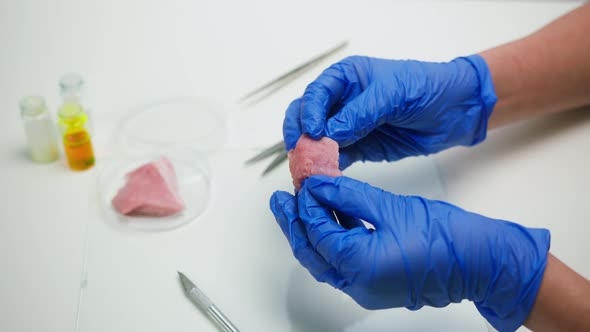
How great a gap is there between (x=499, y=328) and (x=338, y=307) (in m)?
0.34

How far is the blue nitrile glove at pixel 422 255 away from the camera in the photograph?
1.16 metres

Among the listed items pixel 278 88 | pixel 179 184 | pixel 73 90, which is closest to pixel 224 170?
pixel 179 184

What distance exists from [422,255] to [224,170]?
0.68 m

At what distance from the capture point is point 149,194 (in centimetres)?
152

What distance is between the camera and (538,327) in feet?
4.03

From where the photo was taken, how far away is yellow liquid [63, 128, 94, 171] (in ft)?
5.20

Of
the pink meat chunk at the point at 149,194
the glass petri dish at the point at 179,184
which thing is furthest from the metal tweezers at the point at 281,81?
the pink meat chunk at the point at 149,194

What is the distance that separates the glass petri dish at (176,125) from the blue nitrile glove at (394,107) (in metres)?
0.36

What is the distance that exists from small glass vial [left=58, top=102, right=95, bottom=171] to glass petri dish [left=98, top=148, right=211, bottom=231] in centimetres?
→ 7

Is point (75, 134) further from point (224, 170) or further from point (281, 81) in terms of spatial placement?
point (281, 81)

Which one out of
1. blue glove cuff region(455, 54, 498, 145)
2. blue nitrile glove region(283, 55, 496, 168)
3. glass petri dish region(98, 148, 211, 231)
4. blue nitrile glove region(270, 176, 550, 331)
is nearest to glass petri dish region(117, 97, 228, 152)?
glass petri dish region(98, 148, 211, 231)

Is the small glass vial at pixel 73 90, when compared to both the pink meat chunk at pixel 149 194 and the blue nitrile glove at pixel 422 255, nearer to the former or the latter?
the pink meat chunk at pixel 149 194

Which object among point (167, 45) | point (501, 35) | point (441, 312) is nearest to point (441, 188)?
point (441, 312)

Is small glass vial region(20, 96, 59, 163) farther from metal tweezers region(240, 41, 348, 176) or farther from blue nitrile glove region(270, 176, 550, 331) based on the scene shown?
blue nitrile glove region(270, 176, 550, 331)
